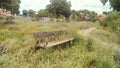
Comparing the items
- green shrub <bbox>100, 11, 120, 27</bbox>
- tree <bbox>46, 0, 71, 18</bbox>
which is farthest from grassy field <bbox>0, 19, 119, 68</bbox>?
tree <bbox>46, 0, 71, 18</bbox>

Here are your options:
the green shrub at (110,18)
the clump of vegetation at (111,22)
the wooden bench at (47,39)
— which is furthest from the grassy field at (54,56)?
the green shrub at (110,18)

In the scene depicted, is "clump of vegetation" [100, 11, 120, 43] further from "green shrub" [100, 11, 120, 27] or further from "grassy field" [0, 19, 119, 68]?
"grassy field" [0, 19, 119, 68]

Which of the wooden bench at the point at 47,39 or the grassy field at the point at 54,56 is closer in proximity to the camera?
the grassy field at the point at 54,56

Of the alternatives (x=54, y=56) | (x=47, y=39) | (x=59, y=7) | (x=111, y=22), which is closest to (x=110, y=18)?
(x=111, y=22)

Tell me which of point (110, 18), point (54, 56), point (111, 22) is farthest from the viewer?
point (110, 18)

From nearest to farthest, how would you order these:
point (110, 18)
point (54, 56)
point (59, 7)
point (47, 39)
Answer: point (54, 56) < point (47, 39) < point (110, 18) < point (59, 7)

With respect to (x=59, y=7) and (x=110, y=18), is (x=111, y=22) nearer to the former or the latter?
(x=110, y=18)

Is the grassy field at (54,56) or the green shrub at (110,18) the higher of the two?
the green shrub at (110,18)

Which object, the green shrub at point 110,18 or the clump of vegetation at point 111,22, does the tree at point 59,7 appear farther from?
the green shrub at point 110,18

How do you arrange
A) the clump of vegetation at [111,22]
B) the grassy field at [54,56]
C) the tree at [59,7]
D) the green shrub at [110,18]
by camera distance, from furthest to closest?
the tree at [59,7]
the green shrub at [110,18]
the clump of vegetation at [111,22]
the grassy field at [54,56]

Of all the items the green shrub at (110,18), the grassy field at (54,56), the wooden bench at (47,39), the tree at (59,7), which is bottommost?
the grassy field at (54,56)

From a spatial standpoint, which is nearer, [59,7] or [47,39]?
[47,39]

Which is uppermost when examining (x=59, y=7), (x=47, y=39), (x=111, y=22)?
(x=59, y=7)

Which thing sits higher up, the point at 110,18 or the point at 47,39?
the point at 110,18
